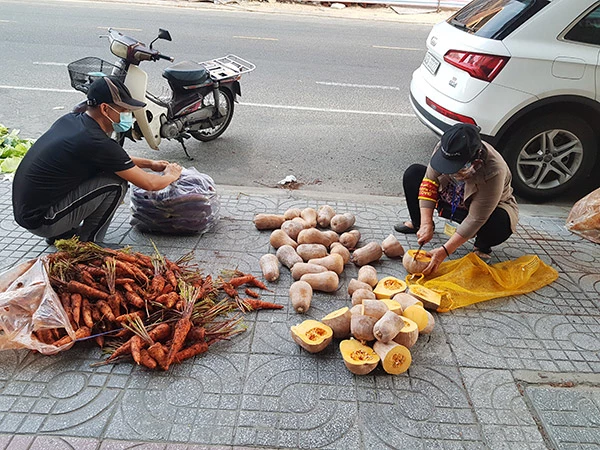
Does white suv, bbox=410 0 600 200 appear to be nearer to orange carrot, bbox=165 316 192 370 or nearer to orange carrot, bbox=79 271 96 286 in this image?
orange carrot, bbox=165 316 192 370

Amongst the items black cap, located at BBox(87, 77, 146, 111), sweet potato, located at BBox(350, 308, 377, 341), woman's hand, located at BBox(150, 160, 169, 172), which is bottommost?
sweet potato, located at BBox(350, 308, 377, 341)

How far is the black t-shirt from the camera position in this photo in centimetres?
312

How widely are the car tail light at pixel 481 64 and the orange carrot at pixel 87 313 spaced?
3.95m

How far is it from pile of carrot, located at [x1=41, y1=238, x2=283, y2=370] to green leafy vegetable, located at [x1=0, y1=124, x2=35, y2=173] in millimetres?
2522

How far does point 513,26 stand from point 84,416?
4.77 meters

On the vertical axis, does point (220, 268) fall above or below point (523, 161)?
below

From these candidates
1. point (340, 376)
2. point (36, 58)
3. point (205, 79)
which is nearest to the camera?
point (340, 376)

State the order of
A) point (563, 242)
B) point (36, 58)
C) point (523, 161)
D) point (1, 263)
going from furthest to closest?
point (36, 58), point (523, 161), point (563, 242), point (1, 263)

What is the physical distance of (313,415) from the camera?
2420mm

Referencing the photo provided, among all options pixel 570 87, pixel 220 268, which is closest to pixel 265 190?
pixel 220 268

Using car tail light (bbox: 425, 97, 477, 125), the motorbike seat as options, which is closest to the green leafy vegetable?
the motorbike seat

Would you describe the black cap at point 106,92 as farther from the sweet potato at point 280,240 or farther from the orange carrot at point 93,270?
the sweet potato at point 280,240

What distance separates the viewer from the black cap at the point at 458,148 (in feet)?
9.66

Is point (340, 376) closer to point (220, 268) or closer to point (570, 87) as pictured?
point (220, 268)
